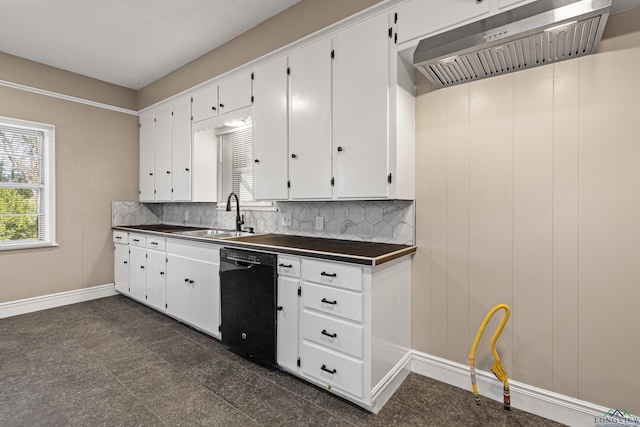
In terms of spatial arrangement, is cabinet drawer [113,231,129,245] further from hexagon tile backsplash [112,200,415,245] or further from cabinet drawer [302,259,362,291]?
cabinet drawer [302,259,362,291]

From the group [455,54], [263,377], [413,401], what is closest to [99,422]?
[263,377]

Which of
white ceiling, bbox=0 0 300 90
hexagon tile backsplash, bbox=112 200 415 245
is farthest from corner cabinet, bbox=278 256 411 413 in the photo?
white ceiling, bbox=0 0 300 90

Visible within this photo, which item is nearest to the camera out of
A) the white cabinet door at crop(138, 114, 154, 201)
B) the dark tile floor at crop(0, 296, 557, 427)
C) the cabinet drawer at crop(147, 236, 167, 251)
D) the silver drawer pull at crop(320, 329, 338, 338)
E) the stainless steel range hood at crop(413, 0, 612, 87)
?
the stainless steel range hood at crop(413, 0, 612, 87)

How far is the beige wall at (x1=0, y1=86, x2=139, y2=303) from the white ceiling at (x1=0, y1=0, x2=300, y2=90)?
23.4 inches

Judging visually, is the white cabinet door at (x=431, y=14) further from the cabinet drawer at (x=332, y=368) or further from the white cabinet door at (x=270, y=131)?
the cabinet drawer at (x=332, y=368)

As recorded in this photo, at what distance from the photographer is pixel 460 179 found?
2127 mm

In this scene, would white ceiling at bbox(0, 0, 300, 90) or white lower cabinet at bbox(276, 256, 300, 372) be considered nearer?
white lower cabinet at bbox(276, 256, 300, 372)

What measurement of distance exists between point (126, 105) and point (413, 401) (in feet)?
16.5

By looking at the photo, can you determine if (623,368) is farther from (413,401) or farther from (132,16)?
(132,16)

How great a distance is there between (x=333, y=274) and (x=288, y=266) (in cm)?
38

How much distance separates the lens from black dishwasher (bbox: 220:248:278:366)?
2.26 m

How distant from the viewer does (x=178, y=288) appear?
3.14 m

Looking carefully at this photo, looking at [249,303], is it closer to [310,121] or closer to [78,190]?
[310,121]

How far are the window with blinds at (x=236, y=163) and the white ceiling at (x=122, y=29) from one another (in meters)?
0.95
